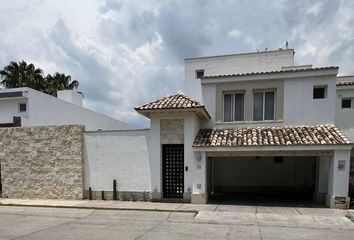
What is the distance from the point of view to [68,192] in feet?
48.7

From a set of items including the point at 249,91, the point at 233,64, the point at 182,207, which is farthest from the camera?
the point at 233,64

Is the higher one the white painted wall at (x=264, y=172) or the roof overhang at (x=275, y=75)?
the roof overhang at (x=275, y=75)

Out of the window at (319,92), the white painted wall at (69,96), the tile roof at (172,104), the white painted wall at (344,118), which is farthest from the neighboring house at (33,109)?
the white painted wall at (344,118)

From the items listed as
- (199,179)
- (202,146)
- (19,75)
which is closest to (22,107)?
(19,75)

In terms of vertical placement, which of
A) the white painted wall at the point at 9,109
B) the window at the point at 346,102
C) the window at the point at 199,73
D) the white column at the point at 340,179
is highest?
the window at the point at 199,73

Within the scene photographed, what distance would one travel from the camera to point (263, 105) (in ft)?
49.7

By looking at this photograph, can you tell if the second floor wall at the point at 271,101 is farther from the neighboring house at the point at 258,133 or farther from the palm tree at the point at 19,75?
the palm tree at the point at 19,75

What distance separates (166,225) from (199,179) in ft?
13.2

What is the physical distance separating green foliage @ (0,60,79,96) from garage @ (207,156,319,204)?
1042 inches

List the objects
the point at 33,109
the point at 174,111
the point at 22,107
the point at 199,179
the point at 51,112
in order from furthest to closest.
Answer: the point at 51,112, the point at 22,107, the point at 33,109, the point at 174,111, the point at 199,179

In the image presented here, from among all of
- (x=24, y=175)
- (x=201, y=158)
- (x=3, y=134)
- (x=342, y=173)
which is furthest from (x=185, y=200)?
(x=3, y=134)

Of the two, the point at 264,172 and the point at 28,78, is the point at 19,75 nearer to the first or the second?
the point at 28,78

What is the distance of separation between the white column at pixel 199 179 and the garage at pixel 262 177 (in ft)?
9.03

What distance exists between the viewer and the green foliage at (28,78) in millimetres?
32031
